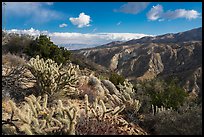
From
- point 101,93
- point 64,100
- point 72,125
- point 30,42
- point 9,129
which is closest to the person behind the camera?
point 72,125

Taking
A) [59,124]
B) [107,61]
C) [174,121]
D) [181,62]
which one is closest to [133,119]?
[174,121]

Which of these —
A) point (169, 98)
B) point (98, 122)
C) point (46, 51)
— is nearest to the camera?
point (98, 122)

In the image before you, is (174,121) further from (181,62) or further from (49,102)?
(181,62)

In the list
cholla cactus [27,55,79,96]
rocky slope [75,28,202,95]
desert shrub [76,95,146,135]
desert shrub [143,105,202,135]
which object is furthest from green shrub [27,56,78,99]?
rocky slope [75,28,202,95]

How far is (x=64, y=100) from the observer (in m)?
10.0

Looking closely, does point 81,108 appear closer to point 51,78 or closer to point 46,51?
point 51,78

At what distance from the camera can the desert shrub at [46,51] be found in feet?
79.5

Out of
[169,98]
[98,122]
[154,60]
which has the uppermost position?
[98,122]

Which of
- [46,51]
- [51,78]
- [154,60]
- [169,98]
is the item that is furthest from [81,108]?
[154,60]

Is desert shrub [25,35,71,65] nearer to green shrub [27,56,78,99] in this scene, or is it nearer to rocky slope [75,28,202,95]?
green shrub [27,56,78,99]

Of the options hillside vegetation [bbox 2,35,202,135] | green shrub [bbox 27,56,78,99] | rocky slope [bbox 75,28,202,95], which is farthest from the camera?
rocky slope [bbox 75,28,202,95]

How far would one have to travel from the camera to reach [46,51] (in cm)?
2441

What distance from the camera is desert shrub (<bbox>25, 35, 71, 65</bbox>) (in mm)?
24234

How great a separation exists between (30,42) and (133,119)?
21.6 meters
